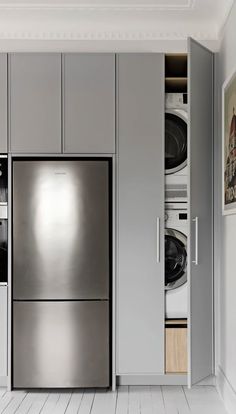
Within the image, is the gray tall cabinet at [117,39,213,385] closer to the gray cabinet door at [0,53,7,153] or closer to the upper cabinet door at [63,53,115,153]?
the upper cabinet door at [63,53,115,153]

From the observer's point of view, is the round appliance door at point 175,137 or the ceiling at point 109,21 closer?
the ceiling at point 109,21

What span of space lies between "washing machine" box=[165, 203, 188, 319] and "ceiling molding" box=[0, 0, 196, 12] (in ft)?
4.51

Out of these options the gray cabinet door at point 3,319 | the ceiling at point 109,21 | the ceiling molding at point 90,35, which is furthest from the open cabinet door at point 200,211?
the gray cabinet door at point 3,319

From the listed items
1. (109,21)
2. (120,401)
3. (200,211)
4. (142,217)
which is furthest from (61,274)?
(109,21)

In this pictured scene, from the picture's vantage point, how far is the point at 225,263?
13.3 feet

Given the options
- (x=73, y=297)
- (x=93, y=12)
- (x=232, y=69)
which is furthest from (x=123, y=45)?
(x=73, y=297)

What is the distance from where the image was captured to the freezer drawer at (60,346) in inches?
164

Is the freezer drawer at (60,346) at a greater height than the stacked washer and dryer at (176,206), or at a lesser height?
lesser

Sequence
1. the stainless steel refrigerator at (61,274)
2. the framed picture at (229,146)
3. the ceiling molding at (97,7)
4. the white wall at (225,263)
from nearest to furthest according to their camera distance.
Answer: the framed picture at (229,146), the white wall at (225,263), the ceiling molding at (97,7), the stainless steel refrigerator at (61,274)

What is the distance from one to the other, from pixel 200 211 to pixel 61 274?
1.06 metres

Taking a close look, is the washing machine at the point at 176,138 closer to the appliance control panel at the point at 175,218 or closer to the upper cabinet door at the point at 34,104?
the appliance control panel at the point at 175,218

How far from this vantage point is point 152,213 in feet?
14.0

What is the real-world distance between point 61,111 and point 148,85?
647 millimetres

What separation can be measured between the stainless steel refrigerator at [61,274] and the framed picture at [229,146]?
0.83m
